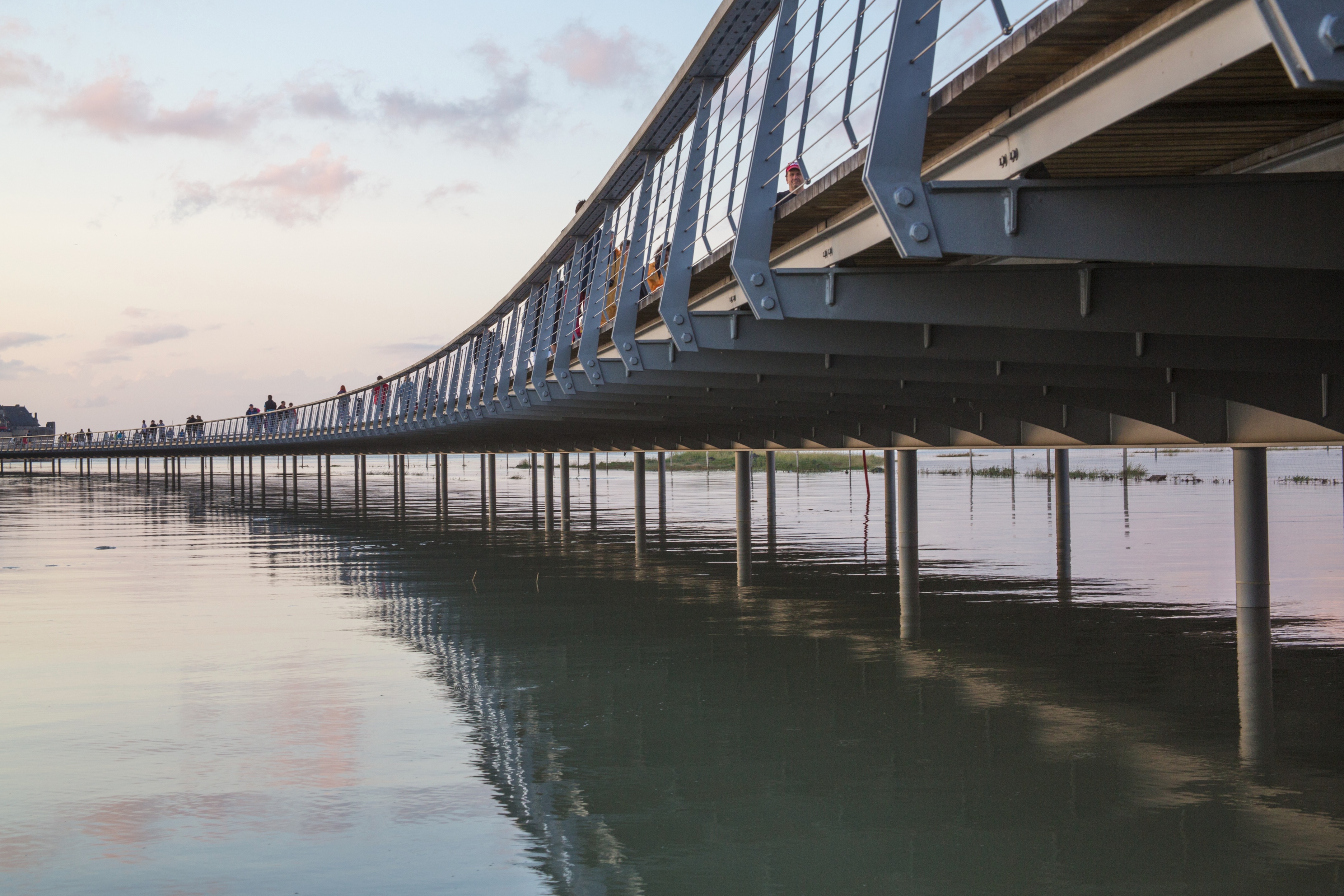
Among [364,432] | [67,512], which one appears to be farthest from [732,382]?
[67,512]

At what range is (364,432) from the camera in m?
39.1

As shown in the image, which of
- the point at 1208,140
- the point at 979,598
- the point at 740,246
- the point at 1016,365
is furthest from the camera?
the point at 979,598

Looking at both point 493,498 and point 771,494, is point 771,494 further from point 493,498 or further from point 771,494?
point 493,498

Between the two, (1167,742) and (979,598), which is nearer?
(1167,742)

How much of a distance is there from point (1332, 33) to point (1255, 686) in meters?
9.22

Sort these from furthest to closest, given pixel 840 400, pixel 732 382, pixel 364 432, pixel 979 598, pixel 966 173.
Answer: pixel 364 432
pixel 979 598
pixel 840 400
pixel 732 382
pixel 966 173

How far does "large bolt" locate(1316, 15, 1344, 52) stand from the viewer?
10.7ft

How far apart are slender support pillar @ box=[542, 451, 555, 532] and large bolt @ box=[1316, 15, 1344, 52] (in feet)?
101

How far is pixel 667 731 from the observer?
998 cm

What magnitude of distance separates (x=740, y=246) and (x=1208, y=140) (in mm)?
3190

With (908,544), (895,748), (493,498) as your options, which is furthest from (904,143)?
(493,498)

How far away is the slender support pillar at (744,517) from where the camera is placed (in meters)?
21.2

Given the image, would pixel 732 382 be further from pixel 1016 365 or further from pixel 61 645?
pixel 61 645

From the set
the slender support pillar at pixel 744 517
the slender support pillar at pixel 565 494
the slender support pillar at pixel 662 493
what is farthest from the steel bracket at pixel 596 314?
the slender support pillar at pixel 565 494
